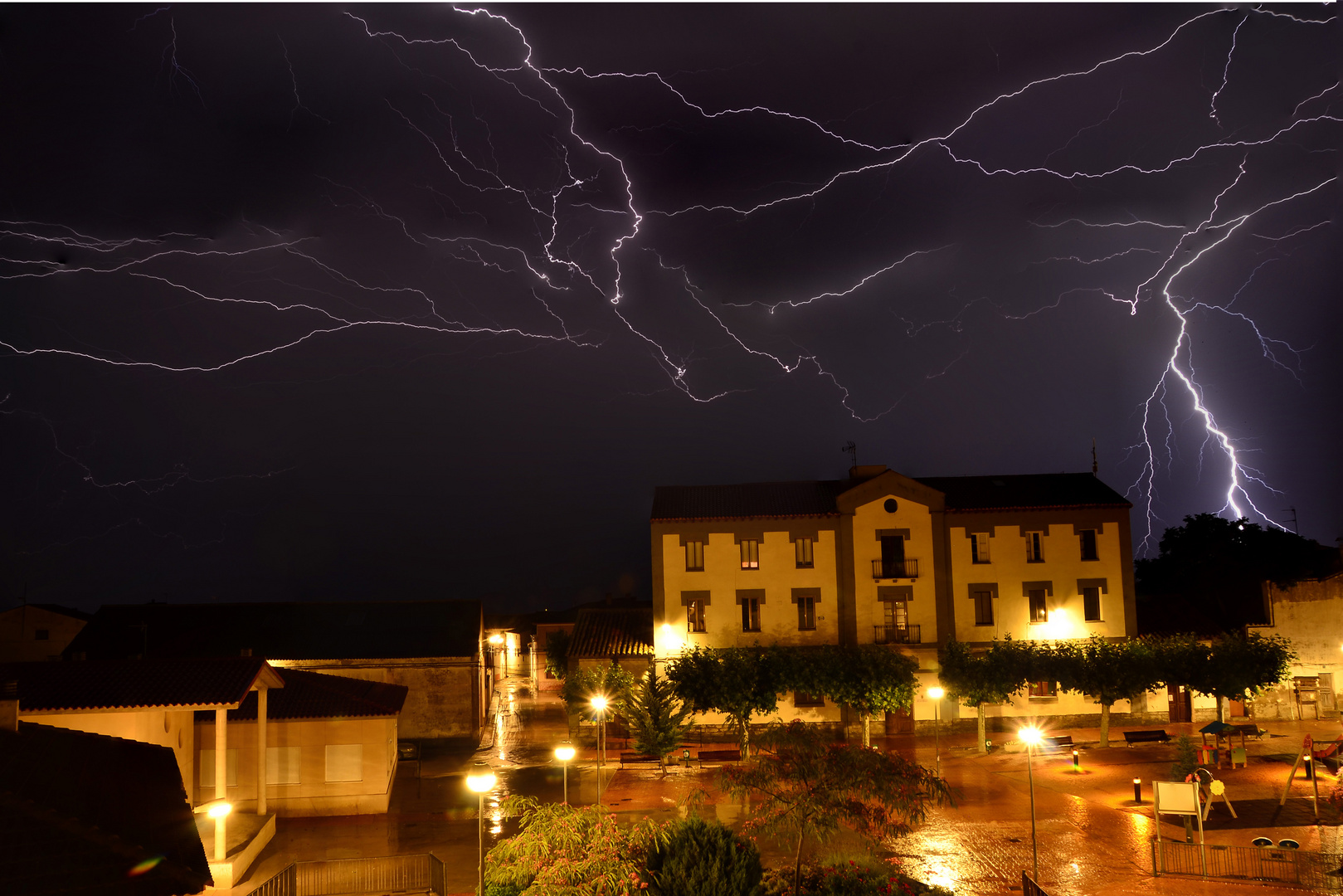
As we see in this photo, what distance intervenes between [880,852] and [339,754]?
12.3 meters

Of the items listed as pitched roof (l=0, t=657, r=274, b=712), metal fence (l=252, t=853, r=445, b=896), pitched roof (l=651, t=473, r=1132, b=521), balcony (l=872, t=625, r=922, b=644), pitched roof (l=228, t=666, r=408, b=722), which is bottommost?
metal fence (l=252, t=853, r=445, b=896)

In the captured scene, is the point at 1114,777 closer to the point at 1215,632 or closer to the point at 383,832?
the point at 1215,632

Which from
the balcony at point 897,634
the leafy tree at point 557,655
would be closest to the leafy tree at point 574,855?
the balcony at point 897,634

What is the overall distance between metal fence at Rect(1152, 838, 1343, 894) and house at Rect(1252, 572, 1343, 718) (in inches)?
719

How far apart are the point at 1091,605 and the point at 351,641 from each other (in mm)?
27372

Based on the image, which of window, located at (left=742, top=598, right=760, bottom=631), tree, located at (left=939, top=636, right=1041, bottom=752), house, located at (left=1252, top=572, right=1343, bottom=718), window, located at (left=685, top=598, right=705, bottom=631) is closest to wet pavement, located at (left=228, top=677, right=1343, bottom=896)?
tree, located at (left=939, top=636, right=1041, bottom=752)

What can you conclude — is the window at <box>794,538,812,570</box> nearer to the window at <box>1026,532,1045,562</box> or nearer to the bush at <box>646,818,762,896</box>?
the window at <box>1026,532,1045,562</box>

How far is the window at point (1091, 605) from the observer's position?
3056cm

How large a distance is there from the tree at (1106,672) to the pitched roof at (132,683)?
73.3 feet

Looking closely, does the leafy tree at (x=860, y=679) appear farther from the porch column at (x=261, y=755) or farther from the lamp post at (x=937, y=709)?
the porch column at (x=261, y=755)

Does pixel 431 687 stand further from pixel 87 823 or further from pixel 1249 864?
pixel 1249 864

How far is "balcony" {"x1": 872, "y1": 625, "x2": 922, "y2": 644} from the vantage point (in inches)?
1202

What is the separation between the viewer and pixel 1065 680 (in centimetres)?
2689

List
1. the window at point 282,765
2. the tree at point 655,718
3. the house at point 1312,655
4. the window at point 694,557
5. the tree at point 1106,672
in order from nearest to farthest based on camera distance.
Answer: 1. the window at point 282,765
2. the tree at point 655,718
3. the tree at point 1106,672
4. the house at point 1312,655
5. the window at point 694,557
